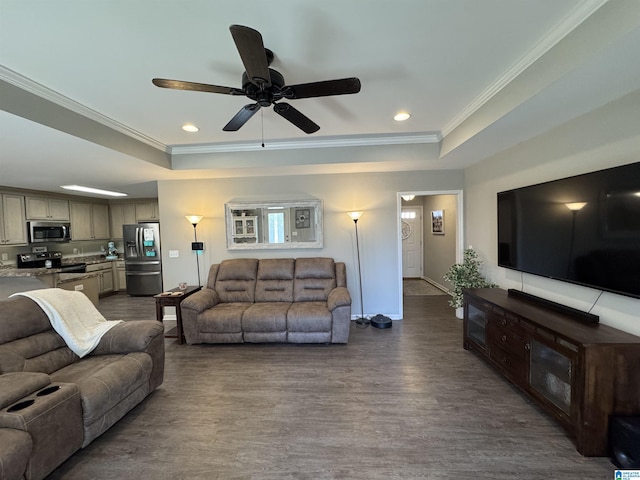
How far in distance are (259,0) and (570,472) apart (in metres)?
3.26

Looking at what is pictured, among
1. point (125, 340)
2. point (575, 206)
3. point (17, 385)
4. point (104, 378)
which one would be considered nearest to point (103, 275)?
point (125, 340)

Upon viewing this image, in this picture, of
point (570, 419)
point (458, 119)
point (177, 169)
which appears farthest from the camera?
point (177, 169)

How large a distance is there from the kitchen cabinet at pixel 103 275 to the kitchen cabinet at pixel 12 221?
1268 mm

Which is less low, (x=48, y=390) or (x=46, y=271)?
(x=46, y=271)

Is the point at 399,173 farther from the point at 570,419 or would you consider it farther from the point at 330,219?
the point at 570,419

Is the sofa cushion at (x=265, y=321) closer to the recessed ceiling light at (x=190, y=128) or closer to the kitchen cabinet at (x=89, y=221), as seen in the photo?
the recessed ceiling light at (x=190, y=128)

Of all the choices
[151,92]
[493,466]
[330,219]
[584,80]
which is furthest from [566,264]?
[151,92]

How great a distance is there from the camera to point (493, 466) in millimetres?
1652

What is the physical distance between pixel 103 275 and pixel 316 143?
20.2 feet

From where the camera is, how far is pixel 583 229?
2.11 metres

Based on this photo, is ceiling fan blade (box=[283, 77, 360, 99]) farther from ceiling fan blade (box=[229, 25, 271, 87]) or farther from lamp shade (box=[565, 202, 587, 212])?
lamp shade (box=[565, 202, 587, 212])

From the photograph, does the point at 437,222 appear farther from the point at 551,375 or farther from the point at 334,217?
the point at 551,375

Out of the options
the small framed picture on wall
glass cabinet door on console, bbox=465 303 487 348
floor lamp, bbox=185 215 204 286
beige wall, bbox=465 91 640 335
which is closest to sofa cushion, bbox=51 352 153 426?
floor lamp, bbox=185 215 204 286

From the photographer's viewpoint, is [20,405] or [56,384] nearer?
[20,405]
